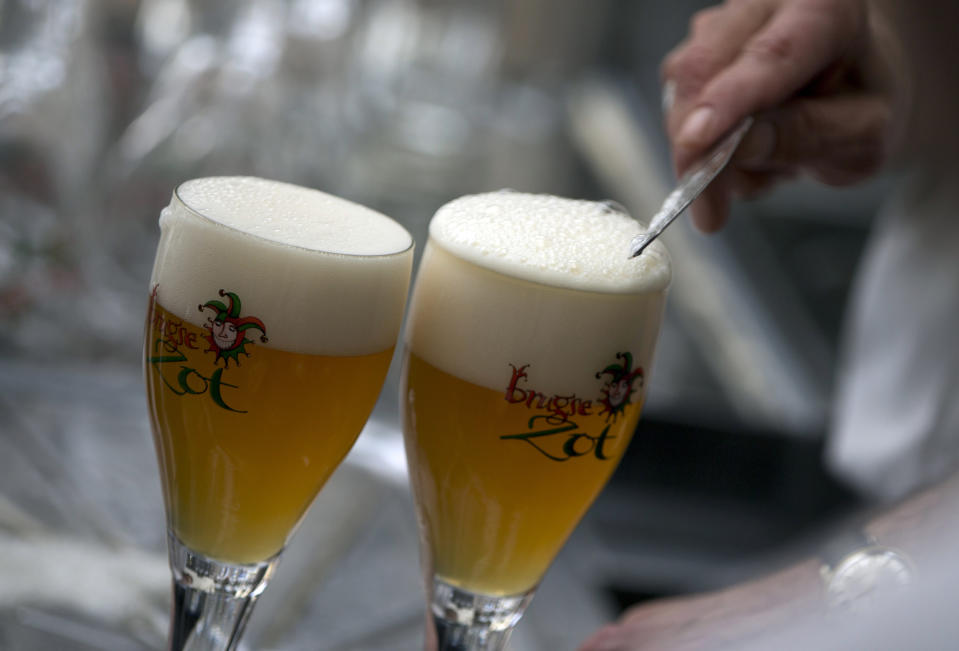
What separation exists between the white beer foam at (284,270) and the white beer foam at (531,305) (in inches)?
1.3

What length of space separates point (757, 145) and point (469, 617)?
21.5 inches

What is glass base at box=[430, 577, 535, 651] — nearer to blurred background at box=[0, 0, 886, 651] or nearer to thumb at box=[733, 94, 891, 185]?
blurred background at box=[0, 0, 886, 651]

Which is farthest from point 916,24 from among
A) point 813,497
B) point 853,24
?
point 813,497

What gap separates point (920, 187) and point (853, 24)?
0.81 m

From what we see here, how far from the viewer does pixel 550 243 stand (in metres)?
0.78

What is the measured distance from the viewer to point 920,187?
171cm

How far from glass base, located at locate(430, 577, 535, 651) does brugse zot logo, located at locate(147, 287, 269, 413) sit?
0.89ft

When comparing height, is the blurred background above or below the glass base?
below

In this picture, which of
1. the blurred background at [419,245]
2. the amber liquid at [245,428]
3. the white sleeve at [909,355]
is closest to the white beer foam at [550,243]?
the amber liquid at [245,428]

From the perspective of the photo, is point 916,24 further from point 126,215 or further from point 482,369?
point 126,215

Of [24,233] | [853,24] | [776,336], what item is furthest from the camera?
[776,336]

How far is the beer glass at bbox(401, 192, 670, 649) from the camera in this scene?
0.74 m

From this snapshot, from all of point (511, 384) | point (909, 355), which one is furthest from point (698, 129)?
point (909, 355)

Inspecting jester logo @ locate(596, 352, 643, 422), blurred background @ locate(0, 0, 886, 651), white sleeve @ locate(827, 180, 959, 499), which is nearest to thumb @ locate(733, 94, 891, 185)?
jester logo @ locate(596, 352, 643, 422)
